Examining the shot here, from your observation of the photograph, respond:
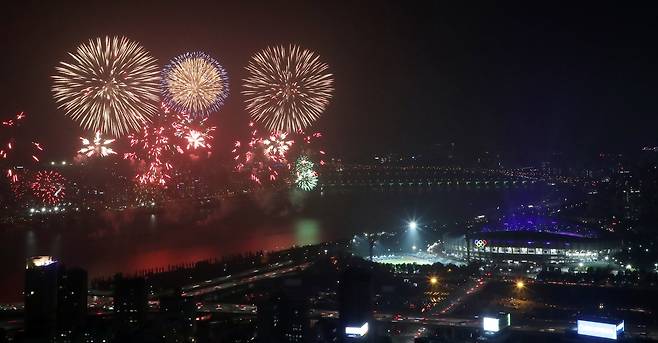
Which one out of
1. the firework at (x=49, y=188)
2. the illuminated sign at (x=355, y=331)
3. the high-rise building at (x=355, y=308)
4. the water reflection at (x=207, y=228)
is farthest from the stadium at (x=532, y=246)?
the firework at (x=49, y=188)

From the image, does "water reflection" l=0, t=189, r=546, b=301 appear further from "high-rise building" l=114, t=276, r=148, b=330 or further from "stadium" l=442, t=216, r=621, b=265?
"stadium" l=442, t=216, r=621, b=265

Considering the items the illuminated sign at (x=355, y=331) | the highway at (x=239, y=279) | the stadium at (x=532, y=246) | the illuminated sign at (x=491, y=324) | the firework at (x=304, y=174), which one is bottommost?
the illuminated sign at (x=355, y=331)

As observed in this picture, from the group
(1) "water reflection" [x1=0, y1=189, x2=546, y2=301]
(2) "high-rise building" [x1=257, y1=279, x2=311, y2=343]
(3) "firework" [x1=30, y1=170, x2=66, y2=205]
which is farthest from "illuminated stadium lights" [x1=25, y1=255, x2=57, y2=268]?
(3) "firework" [x1=30, y1=170, x2=66, y2=205]

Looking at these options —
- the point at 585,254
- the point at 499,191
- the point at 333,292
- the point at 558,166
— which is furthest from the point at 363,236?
the point at 558,166

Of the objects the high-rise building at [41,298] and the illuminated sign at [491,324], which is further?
the high-rise building at [41,298]

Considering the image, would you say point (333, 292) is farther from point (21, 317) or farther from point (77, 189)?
point (77, 189)

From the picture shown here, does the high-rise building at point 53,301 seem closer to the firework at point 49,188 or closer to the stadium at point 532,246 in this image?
the stadium at point 532,246
